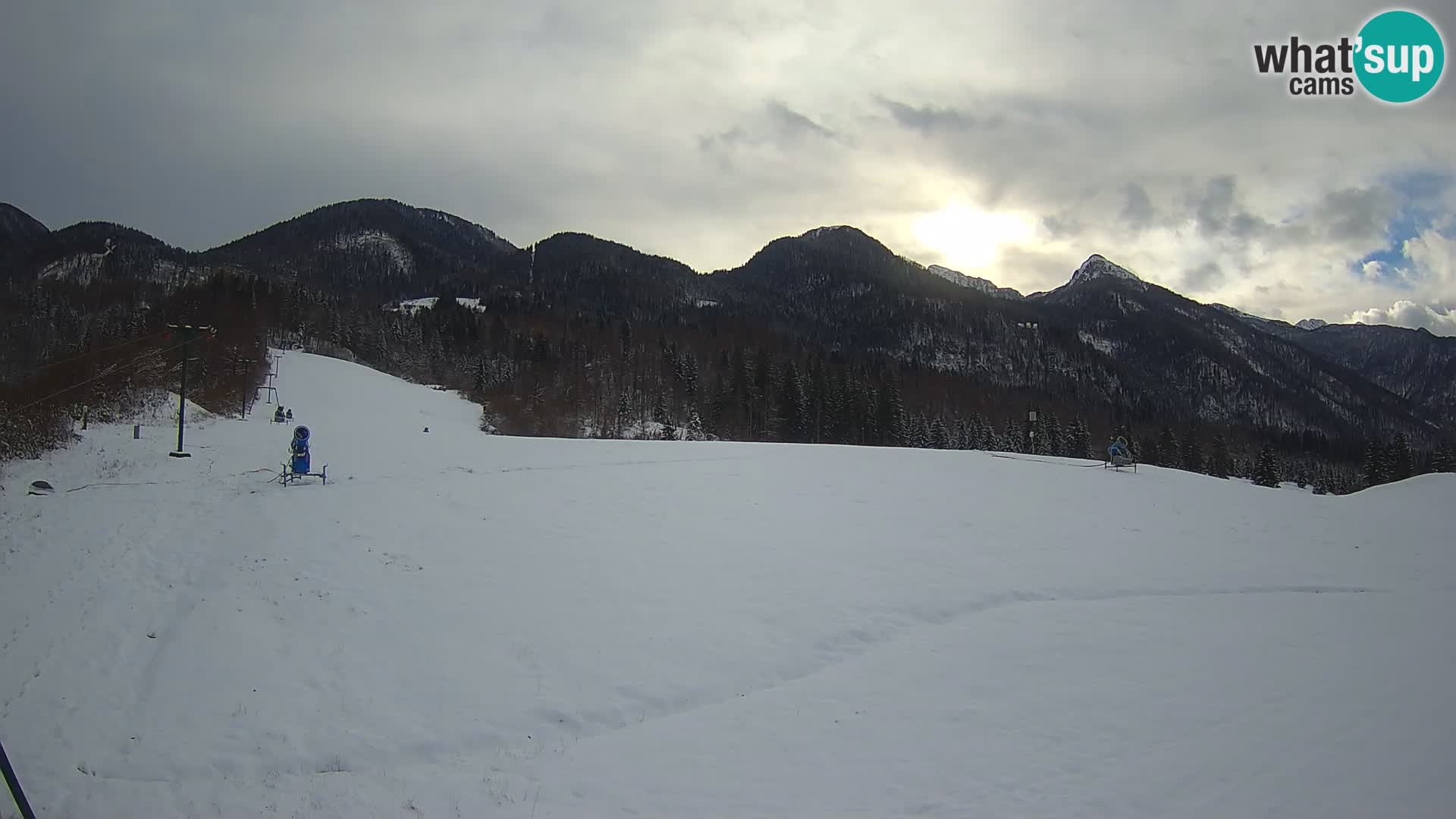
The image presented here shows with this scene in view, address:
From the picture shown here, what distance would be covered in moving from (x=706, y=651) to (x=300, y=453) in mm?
16081

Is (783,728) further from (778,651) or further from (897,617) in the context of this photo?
(897,617)

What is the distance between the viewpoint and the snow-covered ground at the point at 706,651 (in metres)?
8.51

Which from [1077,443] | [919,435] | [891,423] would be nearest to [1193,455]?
[1077,443]

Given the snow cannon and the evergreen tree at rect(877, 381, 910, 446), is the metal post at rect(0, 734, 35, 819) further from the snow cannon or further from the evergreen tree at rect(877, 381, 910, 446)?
the evergreen tree at rect(877, 381, 910, 446)

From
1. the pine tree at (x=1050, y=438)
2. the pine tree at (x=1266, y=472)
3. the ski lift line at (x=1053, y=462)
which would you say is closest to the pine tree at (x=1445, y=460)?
the pine tree at (x=1266, y=472)

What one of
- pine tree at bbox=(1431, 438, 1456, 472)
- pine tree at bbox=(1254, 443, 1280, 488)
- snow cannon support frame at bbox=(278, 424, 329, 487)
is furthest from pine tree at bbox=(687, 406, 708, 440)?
pine tree at bbox=(1431, 438, 1456, 472)

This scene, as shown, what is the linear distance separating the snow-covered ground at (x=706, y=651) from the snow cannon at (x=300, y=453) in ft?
4.42

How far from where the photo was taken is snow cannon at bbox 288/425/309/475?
21297 mm

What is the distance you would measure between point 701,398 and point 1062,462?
60.1 meters

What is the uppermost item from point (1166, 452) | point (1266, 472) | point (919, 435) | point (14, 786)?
point (919, 435)

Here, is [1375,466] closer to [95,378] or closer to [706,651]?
[706,651]

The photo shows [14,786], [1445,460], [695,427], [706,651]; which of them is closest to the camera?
[14,786]

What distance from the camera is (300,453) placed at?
21500 mm

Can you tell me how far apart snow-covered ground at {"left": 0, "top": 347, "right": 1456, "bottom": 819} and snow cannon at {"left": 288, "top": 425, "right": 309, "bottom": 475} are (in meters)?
1.35
